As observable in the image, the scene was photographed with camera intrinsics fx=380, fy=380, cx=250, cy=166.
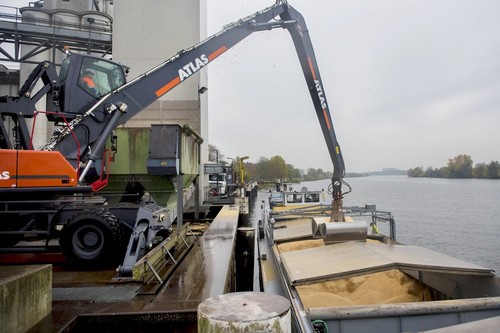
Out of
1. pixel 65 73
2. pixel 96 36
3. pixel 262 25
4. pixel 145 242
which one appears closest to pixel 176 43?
pixel 96 36

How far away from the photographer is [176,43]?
19531 millimetres

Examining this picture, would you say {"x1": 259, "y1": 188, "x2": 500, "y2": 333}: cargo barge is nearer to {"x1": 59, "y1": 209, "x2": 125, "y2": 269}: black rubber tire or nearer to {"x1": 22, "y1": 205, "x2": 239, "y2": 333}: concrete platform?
{"x1": 22, "y1": 205, "x2": 239, "y2": 333}: concrete platform

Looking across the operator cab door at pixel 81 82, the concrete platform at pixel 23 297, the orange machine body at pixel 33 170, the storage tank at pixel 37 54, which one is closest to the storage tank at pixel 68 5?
the storage tank at pixel 37 54

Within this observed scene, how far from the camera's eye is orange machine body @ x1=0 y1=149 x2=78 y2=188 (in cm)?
539

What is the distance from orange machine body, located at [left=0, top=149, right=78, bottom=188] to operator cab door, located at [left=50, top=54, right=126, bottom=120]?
157cm

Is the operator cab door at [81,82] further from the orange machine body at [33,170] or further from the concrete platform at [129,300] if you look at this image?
the concrete platform at [129,300]

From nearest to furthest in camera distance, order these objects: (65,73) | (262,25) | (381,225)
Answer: (65,73) < (262,25) < (381,225)

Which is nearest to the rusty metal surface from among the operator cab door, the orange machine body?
the orange machine body

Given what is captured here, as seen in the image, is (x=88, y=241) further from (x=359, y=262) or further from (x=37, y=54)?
(x=37, y=54)

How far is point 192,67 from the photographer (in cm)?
910

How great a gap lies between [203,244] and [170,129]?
3.27 meters

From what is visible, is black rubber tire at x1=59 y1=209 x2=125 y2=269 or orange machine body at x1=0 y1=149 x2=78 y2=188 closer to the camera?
orange machine body at x1=0 y1=149 x2=78 y2=188

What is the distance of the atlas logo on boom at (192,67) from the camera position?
29.3 ft

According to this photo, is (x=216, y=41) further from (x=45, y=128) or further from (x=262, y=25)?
(x=45, y=128)
